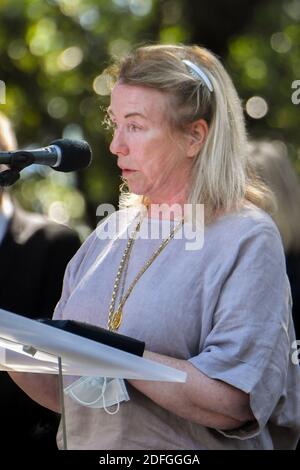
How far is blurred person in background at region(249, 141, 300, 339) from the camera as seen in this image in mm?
4070

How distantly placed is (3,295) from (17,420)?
0.45m

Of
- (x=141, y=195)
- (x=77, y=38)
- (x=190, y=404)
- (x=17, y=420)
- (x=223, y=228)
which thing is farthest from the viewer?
(x=77, y=38)

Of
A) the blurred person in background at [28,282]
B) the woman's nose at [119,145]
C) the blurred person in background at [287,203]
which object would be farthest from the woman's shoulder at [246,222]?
the blurred person in background at [28,282]

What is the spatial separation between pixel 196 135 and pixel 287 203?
1.06 m

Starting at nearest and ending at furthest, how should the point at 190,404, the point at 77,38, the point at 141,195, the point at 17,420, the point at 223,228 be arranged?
the point at 190,404 < the point at 223,228 < the point at 141,195 < the point at 17,420 < the point at 77,38

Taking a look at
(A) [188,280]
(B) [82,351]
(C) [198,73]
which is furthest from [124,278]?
(B) [82,351]

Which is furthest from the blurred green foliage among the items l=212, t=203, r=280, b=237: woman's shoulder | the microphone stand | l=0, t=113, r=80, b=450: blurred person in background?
the microphone stand

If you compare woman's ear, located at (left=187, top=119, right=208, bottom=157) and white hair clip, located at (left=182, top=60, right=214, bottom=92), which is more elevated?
white hair clip, located at (left=182, top=60, right=214, bottom=92)

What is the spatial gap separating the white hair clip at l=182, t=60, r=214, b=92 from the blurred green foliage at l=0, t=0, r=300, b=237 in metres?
4.22

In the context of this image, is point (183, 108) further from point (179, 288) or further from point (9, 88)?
point (9, 88)

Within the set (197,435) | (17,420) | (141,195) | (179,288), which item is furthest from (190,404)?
(17,420)

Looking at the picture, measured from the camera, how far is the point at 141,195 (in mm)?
3277
